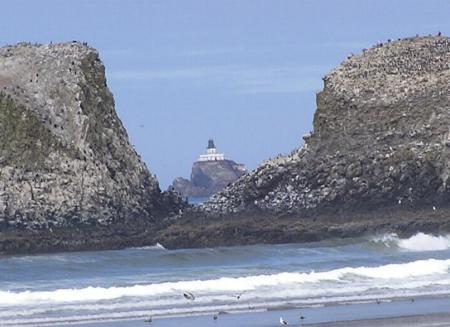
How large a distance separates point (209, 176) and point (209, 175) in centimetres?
26

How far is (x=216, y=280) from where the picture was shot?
39.7 metres

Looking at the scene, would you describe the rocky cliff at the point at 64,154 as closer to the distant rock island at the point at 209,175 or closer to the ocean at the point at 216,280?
the ocean at the point at 216,280

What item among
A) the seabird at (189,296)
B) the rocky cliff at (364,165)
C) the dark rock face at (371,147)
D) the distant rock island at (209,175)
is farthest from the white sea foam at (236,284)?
the distant rock island at (209,175)

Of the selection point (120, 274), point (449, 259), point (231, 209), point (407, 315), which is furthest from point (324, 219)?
point (407, 315)

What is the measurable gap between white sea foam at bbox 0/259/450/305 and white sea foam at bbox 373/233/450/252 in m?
6.41

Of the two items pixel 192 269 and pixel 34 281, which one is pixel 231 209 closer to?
pixel 192 269

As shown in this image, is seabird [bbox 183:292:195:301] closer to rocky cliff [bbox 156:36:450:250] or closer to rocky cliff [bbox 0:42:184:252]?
rocky cliff [bbox 0:42:184:252]

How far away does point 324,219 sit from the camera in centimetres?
5356

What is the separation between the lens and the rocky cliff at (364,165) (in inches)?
2079

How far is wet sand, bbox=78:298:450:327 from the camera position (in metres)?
30.3

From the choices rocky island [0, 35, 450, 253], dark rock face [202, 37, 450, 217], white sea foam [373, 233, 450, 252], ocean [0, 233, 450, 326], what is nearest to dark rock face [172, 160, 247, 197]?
dark rock face [202, 37, 450, 217]

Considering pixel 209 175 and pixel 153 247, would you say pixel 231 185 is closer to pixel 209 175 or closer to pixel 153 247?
pixel 153 247

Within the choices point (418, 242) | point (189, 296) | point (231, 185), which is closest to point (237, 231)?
point (231, 185)

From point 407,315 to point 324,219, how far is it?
2207cm
